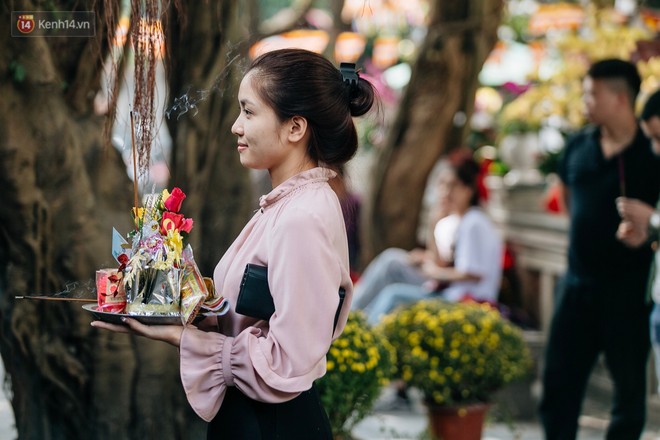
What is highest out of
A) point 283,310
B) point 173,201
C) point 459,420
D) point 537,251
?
point 173,201

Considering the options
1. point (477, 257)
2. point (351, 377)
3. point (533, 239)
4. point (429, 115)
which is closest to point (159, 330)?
point (351, 377)

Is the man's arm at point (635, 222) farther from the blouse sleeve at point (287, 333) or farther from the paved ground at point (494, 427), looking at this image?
the blouse sleeve at point (287, 333)

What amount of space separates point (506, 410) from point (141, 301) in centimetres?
440

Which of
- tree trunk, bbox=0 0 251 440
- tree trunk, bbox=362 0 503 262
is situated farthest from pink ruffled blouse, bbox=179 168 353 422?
tree trunk, bbox=362 0 503 262

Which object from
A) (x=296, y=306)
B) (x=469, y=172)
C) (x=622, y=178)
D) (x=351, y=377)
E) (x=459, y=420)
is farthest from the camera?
(x=469, y=172)

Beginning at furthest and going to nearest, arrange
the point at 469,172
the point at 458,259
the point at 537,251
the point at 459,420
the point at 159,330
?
the point at 537,251, the point at 469,172, the point at 458,259, the point at 459,420, the point at 159,330

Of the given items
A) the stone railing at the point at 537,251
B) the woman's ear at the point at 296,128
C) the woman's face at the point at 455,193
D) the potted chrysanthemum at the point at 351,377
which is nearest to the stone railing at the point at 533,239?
the stone railing at the point at 537,251

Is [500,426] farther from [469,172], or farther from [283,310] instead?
[283,310]

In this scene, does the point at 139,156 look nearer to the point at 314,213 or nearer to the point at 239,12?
the point at 314,213

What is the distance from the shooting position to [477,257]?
732cm

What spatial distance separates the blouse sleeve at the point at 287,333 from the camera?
2482 millimetres

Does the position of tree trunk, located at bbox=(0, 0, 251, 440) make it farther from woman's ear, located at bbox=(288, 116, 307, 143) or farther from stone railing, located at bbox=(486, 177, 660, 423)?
stone railing, located at bbox=(486, 177, 660, 423)

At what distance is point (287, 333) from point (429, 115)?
20.1 ft

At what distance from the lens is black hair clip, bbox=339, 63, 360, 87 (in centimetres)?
274
